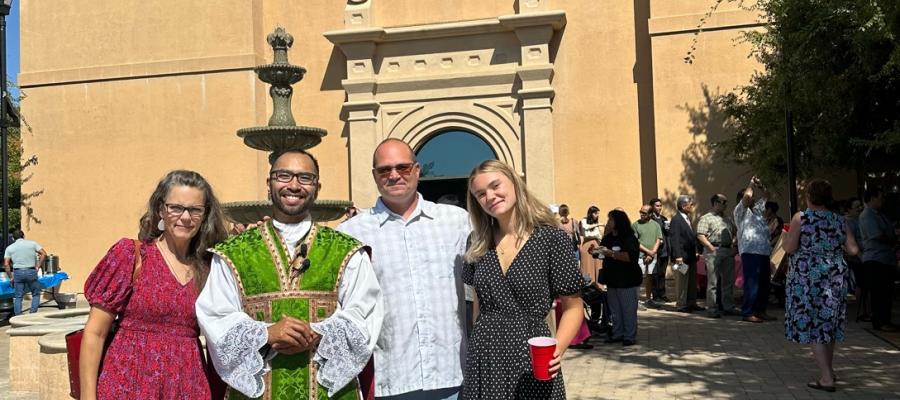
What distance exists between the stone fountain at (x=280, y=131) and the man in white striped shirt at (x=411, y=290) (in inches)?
320

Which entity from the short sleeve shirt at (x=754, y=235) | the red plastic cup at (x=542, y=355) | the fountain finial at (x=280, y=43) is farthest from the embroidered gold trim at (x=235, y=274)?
the fountain finial at (x=280, y=43)

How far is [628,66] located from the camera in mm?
16094

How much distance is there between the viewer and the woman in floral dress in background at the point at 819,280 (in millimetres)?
6816

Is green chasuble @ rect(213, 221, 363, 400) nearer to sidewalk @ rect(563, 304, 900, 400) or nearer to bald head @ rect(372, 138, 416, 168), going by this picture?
bald head @ rect(372, 138, 416, 168)

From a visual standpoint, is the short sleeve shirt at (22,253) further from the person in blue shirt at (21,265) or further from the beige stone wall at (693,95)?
the beige stone wall at (693,95)

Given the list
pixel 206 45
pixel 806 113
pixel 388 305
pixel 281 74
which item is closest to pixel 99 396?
pixel 388 305

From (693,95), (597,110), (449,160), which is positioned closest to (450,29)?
(449,160)

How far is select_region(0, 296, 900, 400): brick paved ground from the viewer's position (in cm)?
690

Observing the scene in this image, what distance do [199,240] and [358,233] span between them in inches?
26.6

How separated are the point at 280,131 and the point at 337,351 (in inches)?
371

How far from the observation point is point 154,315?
332 centimetres

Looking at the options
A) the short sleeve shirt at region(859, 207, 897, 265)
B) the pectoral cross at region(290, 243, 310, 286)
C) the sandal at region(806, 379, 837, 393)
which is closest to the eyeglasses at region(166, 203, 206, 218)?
the pectoral cross at region(290, 243, 310, 286)

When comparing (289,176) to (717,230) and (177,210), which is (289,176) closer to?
(177,210)

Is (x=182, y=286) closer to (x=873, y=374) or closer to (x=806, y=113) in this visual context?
(x=873, y=374)
